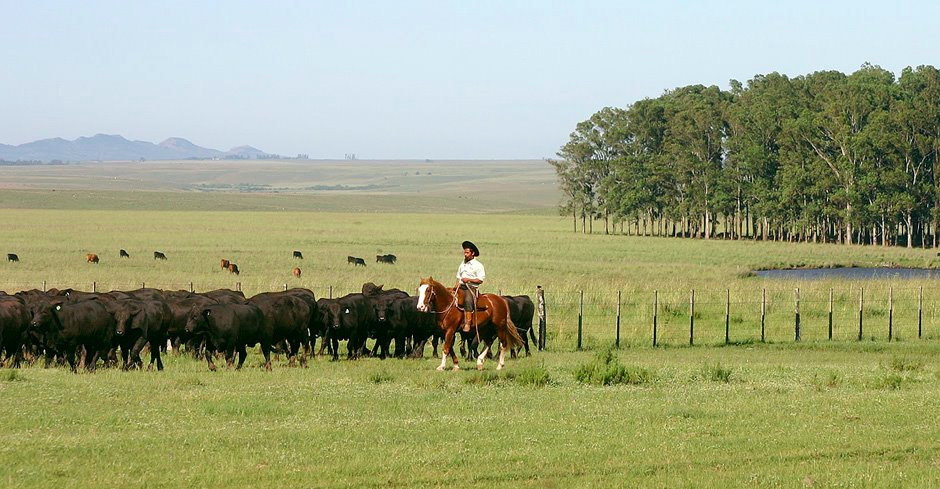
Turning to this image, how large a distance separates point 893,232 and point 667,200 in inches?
835

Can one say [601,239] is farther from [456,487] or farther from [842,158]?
[456,487]

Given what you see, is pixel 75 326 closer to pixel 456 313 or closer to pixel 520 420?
pixel 456 313

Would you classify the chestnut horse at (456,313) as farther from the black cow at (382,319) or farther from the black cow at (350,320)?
the black cow at (350,320)

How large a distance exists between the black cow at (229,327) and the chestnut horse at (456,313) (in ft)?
10.8

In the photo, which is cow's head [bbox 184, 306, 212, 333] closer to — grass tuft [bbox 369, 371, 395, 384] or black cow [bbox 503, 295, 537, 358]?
grass tuft [bbox 369, 371, 395, 384]

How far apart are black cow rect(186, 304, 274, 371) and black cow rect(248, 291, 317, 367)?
0.49m

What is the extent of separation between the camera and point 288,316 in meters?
24.7

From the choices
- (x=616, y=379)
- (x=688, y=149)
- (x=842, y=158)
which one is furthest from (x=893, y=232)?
(x=616, y=379)

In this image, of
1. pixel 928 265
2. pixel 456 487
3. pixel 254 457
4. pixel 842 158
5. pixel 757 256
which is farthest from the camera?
pixel 842 158

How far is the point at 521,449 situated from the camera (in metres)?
14.3

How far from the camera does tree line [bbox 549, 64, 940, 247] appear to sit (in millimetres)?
93562

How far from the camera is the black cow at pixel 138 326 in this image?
2308 centimetres

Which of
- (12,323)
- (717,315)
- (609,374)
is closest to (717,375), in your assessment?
(609,374)

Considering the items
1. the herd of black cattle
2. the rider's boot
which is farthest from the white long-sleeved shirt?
the herd of black cattle
